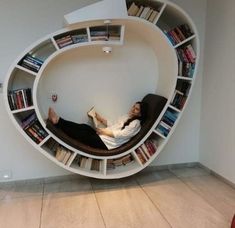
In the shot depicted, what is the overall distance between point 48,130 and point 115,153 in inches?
31.5

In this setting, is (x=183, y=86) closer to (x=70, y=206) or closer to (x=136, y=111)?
(x=136, y=111)

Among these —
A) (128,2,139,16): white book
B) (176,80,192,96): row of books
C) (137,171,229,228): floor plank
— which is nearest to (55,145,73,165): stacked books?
(137,171,229,228): floor plank

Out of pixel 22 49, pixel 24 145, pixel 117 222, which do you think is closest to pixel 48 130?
pixel 24 145

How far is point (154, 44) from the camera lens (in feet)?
11.5

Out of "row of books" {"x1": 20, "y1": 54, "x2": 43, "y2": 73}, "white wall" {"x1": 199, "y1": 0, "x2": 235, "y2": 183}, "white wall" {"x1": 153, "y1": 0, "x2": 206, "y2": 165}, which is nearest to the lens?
"row of books" {"x1": 20, "y1": 54, "x2": 43, "y2": 73}

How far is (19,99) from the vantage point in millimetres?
3006

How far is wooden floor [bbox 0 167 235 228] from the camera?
8.50ft

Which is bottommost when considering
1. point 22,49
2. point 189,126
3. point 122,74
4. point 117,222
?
point 117,222

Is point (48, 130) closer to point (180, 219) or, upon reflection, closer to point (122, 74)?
A: point (122, 74)

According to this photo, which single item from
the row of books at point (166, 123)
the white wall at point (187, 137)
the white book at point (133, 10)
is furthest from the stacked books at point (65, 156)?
the white book at point (133, 10)

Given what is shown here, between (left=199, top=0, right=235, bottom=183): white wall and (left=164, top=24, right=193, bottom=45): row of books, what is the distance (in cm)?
44

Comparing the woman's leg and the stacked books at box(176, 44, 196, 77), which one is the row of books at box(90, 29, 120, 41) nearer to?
the stacked books at box(176, 44, 196, 77)

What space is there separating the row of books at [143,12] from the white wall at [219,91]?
0.88 m

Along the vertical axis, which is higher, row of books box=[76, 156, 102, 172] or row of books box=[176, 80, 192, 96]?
row of books box=[176, 80, 192, 96]
